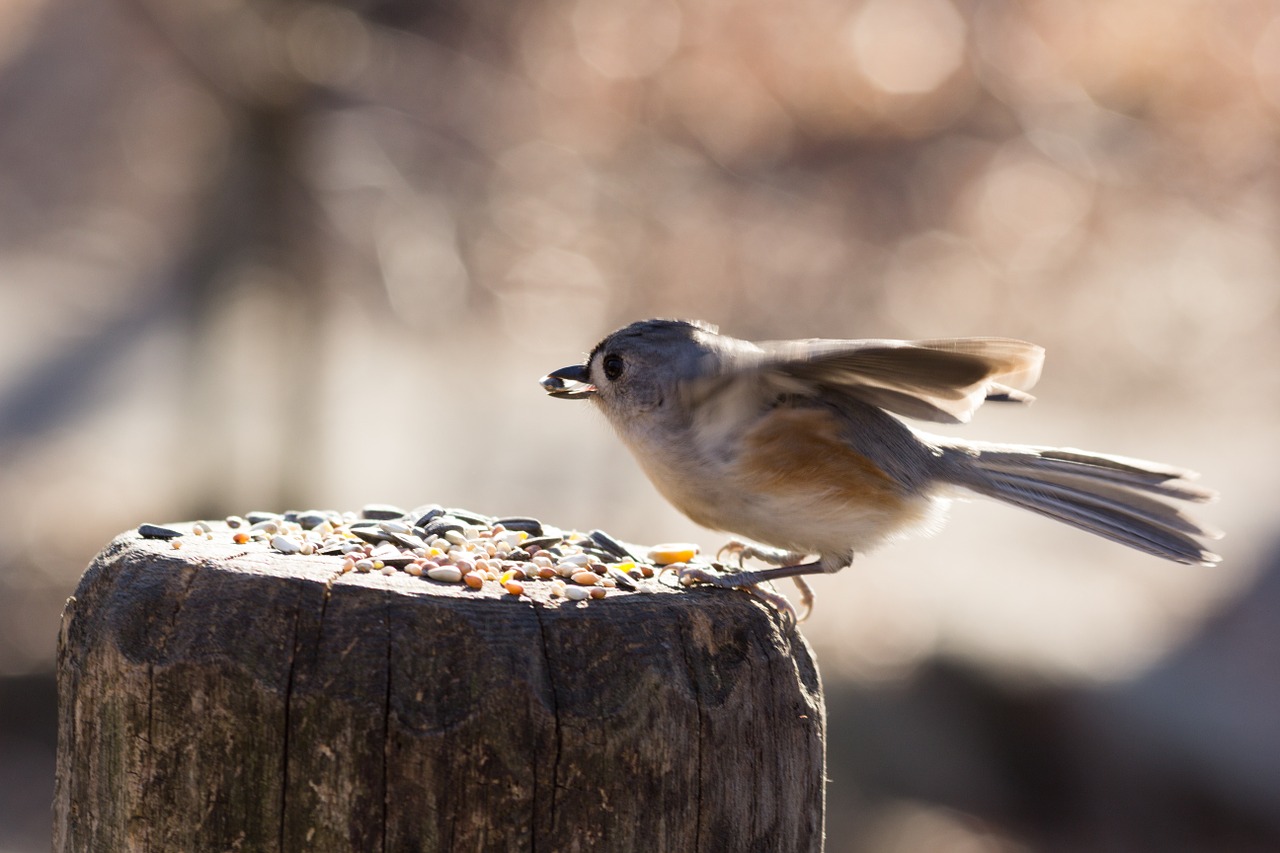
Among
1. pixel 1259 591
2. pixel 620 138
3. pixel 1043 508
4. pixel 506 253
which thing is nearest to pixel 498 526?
pixel 1043 508

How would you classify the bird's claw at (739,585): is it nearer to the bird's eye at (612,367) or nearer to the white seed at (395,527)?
the white seed at (395,527)

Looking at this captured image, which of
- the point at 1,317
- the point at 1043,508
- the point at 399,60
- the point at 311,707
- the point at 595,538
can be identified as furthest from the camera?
the point at 1,317

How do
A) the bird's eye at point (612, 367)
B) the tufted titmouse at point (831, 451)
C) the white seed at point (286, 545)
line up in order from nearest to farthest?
the white seed at point (286, 545) < the tufted titmouse at point (831, 451) < the bird's eye at point (612, 367)

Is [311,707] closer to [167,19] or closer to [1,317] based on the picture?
[167,19]

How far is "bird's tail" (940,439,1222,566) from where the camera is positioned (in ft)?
11.5

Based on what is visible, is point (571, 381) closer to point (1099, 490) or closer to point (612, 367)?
point (612, 367)

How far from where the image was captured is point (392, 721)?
214 cm

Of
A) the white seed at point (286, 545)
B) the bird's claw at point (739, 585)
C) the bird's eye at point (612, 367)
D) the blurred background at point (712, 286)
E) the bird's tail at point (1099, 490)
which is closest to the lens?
the white seed at point (286, 545)

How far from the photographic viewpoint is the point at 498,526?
3.37 m

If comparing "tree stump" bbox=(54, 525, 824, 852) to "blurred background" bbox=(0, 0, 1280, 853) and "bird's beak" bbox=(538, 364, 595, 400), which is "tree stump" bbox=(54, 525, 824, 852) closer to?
"bird's beak" bbox=(538, 364, 595, 400)

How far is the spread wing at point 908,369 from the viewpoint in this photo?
10.1ft

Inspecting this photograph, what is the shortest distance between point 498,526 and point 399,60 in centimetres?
930

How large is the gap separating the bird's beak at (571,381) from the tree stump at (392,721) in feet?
4.66

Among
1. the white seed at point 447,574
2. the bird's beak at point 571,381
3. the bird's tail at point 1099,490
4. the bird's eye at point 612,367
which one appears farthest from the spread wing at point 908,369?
the white seed at point 447,574
